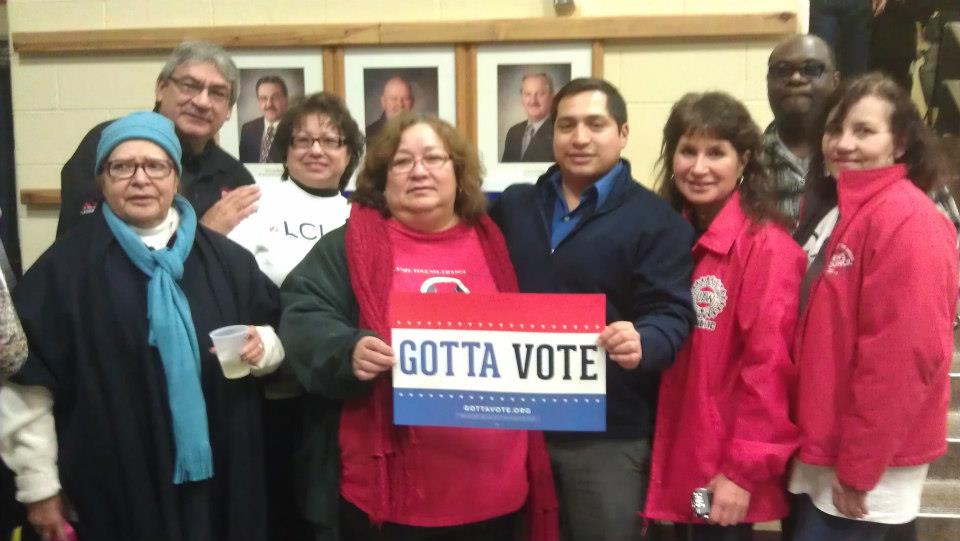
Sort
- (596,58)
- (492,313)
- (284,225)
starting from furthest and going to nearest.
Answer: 1. (596,58)
2. (284,225)
3. (492,313)

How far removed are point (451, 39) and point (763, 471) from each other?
2202mm

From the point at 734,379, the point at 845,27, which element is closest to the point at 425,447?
the point at 734,379

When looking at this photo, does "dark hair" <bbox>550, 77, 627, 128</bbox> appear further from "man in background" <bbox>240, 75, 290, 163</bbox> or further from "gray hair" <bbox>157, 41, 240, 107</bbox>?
"man in background" <bbox>240, 75, 290, 163</bbox>

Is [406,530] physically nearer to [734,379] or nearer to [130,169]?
[734,379]

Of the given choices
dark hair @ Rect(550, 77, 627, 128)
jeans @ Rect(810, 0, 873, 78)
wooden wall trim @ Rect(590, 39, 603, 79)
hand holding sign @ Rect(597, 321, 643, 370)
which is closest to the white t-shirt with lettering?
dark hair @ Rect(550, 77, 627, 128)

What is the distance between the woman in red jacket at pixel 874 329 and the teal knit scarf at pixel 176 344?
1247 mm

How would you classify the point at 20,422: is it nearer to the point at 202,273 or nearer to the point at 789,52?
the point at 202,273

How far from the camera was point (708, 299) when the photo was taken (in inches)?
63.9

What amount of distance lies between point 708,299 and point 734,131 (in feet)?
1.29

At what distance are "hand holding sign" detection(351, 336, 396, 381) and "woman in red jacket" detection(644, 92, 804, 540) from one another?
637 millimetres

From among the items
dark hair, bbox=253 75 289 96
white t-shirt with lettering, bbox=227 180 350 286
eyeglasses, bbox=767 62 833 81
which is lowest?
white t-shirt with lettering, bbox=227 180 350 286

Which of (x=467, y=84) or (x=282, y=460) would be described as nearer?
(x=282, y=460)

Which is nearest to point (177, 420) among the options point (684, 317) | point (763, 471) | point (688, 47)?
point (684, 317)

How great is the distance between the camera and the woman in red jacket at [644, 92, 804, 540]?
154 centimetres
